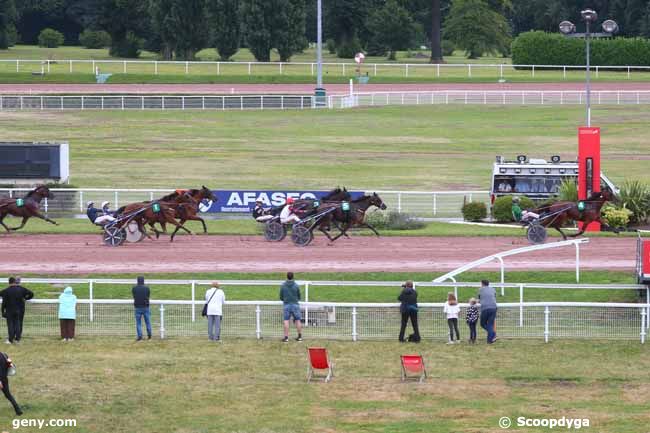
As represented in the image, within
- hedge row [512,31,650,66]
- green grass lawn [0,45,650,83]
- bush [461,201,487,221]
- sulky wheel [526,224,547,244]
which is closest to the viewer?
sulky wheel [526,224,547,244]

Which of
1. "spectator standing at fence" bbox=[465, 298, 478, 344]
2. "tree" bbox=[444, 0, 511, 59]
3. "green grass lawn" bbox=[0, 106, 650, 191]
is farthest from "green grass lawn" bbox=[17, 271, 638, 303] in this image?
"tree" bbox=[444, 0, 511, 59]

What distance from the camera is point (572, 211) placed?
26.7 meters

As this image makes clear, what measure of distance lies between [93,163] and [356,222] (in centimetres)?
1912

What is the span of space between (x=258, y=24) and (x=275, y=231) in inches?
1888

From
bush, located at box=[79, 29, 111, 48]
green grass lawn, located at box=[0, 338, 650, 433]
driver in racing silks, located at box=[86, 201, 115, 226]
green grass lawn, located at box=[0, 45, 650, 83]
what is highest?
bush, located at box=[79, 29, 111, 48]

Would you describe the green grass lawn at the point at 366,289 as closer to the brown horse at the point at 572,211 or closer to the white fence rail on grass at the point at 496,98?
the brown horse at the point at 572,211

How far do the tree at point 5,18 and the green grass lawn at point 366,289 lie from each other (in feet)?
209

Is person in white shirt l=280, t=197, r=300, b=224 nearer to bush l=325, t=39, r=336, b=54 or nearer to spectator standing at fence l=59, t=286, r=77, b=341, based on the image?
spectator standing at fence l=59, t=286, r=77, b=341

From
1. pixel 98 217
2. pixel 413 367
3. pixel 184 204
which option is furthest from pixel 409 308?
pixel 98 217

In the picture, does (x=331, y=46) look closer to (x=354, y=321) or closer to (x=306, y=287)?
(x=306, y=287)

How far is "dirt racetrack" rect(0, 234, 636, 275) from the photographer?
2458 cm

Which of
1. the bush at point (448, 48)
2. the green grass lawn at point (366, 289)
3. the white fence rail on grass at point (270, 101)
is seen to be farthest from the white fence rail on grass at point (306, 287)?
the bush at point (448, 48)

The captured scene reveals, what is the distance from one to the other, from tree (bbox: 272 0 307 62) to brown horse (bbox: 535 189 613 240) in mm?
48675

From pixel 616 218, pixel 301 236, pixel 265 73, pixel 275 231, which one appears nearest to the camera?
pixel 301 236
